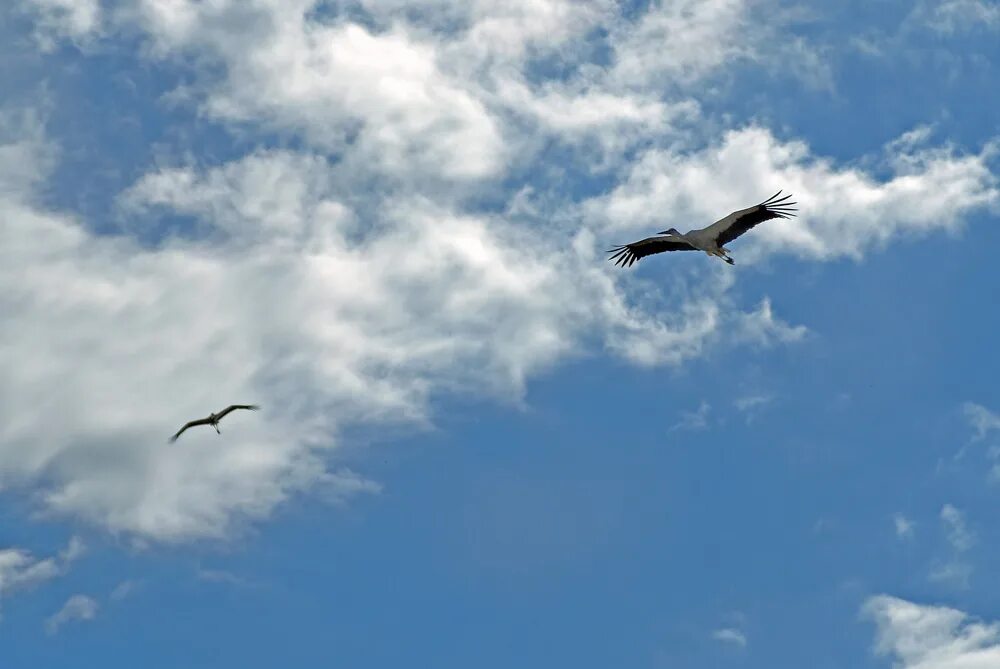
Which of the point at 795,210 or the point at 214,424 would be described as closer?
the point at 795,210

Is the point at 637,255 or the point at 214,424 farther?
the point at 214,424

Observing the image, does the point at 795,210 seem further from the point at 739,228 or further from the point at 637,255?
the point at 637,255

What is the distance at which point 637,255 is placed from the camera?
435 ft

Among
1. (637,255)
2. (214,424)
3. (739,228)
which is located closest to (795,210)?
(739,228)

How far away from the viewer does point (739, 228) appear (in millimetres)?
127625

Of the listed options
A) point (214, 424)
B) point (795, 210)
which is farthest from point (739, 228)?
point (214, 424)

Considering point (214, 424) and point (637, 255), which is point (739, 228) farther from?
point (214, 424)

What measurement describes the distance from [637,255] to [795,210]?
13.7 metres

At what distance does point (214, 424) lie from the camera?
14325cm

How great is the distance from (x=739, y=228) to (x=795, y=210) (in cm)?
466

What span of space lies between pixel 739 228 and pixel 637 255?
905 cm

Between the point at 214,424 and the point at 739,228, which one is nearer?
the point at 739,228

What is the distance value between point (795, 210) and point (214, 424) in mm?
52456

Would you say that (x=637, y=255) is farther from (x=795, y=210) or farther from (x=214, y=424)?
(x=214, y=424)
